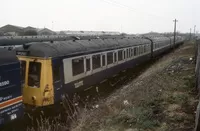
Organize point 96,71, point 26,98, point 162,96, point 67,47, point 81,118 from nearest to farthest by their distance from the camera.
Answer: point 81,118, point 26,98, point 162,96, point 67,47, point 96,71

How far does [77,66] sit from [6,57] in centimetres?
403

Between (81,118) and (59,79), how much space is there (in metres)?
1.90

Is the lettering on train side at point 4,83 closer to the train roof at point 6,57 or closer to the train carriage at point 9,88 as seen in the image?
the train carriage at point 9,88

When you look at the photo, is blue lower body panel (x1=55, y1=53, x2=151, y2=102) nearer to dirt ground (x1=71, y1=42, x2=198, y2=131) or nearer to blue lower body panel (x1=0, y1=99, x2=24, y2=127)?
dirt ground (x1=71, y1=42, x2=198, y2=131)

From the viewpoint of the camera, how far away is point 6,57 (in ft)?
24.9

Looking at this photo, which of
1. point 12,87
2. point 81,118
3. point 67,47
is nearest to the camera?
point 12,87

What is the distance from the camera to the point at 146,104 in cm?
903

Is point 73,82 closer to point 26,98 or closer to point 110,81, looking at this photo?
point 26,98

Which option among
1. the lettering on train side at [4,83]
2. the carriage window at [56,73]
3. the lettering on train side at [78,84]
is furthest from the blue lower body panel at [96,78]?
the lettering on train side at [4,83]

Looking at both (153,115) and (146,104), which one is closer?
(153,115)

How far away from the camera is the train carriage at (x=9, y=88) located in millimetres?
7359

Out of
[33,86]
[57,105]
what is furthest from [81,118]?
[33,86]

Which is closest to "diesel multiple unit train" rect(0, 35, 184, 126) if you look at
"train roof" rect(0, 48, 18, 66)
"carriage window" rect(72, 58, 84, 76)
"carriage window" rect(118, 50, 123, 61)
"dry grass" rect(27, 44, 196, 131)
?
"carriage window" rect(72, 58, 84, 76)

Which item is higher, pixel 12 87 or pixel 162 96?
pixel 12 87
